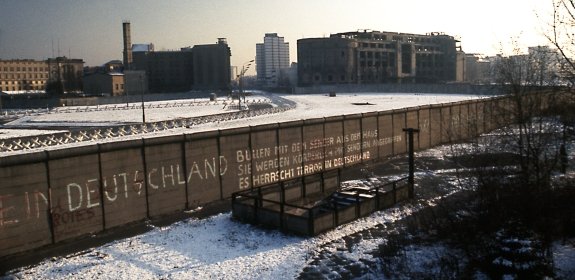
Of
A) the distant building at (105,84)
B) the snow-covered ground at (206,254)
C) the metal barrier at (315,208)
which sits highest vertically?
the distant building at (105,84)

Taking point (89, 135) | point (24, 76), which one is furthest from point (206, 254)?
point (24, 76)

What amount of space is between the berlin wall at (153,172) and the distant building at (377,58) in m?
112

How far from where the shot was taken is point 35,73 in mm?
174250

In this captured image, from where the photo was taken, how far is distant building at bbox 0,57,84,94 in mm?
163875

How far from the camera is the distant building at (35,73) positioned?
163875mm

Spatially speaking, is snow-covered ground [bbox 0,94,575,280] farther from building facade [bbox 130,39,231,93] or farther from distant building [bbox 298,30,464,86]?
building facade [bbox 130,39,231,93]

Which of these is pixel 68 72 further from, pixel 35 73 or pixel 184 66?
pixel 184 66

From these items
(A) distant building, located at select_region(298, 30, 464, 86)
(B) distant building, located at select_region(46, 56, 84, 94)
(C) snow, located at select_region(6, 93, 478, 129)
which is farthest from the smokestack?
(C) snow, located at select_region(6, 93, 478, 129)

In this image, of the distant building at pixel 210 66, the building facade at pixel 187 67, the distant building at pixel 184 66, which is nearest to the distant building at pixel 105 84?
the distant building at pixel 184 66

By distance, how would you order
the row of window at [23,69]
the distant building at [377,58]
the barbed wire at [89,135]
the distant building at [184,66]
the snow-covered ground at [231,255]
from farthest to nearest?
the row of window at [23,69]
the distant building at [184,66]
the distant building at [377,58]
the barbed wire at [89,135]
the snow-covered ground at [231,255]

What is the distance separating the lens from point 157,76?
6481 inches

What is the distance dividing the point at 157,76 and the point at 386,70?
73.6 m

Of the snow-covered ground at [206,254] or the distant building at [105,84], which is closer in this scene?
the snow-covered ground at [206,254]

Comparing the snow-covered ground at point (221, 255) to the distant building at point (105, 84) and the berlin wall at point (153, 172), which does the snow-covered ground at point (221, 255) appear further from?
the distant building at point (105, 84)
